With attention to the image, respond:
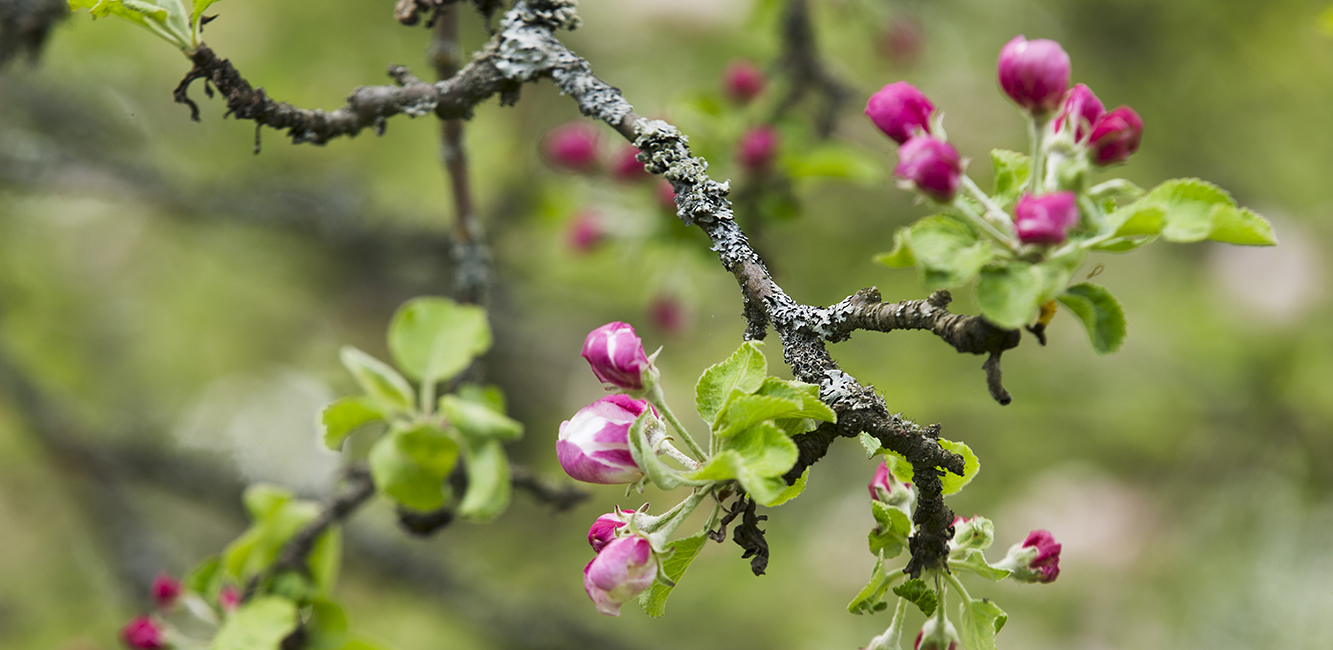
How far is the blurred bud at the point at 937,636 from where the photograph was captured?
2.87ft

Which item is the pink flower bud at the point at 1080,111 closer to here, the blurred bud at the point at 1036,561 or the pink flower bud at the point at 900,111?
the pink flower bud at the point at 900,111

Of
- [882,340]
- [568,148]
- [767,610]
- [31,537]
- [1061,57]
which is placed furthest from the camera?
[31,537]

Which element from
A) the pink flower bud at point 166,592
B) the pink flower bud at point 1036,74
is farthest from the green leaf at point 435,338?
the pink flower bud at point 166,592

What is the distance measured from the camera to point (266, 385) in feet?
18.9

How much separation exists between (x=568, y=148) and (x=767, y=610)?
2.11 meters

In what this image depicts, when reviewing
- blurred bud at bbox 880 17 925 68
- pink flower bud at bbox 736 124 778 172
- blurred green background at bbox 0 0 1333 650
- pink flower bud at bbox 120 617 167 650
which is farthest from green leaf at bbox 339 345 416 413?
blurred bud at bbox 880 17 925 68

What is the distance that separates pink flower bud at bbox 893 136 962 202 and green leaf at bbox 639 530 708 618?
378 mm

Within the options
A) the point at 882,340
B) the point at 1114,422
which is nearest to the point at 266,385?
the point at 882,340

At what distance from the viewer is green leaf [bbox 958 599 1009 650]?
87 cm

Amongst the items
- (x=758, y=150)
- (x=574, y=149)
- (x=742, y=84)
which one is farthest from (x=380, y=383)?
(x=742, y=84)

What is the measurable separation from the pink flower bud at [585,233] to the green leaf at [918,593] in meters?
1.43

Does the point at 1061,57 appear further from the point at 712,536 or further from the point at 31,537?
the point at 31,537

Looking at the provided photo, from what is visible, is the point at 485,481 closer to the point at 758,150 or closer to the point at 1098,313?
the point at 1098,313

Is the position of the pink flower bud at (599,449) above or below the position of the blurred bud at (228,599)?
above
